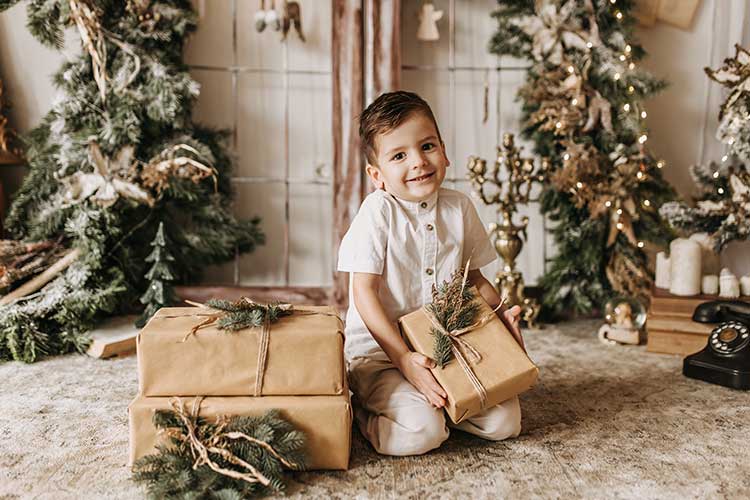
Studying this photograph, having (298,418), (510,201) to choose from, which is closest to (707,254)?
(510,201)

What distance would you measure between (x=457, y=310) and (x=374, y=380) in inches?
11.8

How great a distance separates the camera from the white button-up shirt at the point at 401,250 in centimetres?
178

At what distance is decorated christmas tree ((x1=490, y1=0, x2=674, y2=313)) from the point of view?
2699mm

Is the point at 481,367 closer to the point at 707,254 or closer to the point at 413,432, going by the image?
the point at 413,432

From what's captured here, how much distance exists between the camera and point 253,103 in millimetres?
3098

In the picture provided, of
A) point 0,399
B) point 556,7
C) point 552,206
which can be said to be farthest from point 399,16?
point 0,399

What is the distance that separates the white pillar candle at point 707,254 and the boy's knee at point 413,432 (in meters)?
1.44

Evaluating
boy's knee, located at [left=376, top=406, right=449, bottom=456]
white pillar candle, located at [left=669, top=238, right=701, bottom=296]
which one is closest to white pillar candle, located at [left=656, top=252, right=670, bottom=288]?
white pillar candle, located at [left=669, top=238, right=701, bottom=296]

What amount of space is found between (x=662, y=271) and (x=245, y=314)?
5.55 feet

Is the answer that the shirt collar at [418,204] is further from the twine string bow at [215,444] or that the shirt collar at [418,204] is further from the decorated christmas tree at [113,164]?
the decorated christmas tree at [113,164]

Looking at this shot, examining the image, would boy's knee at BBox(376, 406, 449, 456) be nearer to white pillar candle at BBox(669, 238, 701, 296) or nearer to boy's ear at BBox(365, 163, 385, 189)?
boy's ear at BBox(365, 163, 385, 189)

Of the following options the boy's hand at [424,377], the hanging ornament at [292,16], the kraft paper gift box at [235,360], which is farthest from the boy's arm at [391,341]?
the hanging ornament at [292,16]

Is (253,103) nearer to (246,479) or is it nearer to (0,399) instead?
(0,399)

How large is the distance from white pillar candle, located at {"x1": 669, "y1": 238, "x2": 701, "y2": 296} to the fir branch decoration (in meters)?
1.60
